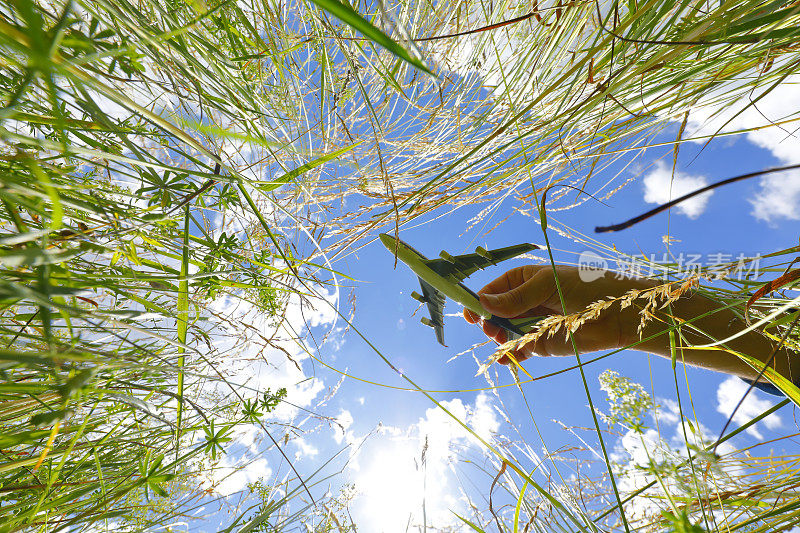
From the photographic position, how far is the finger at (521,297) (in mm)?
1395

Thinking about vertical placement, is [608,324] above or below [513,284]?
below

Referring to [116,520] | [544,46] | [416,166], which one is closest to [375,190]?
[416,166]

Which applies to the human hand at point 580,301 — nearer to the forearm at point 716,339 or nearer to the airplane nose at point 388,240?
the forearm at point 716,339

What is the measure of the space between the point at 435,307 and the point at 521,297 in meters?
0.35

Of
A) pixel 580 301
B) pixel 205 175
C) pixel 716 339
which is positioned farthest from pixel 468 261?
pixel 205 175

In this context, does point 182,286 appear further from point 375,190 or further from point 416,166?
point 416,166

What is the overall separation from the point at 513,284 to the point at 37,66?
1665 millimetres

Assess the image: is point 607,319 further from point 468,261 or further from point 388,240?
point 388,240

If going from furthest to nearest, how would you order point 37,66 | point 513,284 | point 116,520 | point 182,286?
point 513,284 → point 116,520 → point 182,286 → point 37,66

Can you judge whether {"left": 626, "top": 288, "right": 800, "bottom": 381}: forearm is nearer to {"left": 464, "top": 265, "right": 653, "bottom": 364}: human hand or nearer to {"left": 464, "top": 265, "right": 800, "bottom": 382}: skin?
{"left": 464, "top": 265, "right": 800, "bottom": 382}: skin

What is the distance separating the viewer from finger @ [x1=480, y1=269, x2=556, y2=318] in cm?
139

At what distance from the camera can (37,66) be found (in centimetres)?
23

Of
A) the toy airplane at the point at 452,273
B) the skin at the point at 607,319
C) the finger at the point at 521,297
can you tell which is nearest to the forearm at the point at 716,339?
the skin at the point at 607,319

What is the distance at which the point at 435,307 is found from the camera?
1.48 metres
